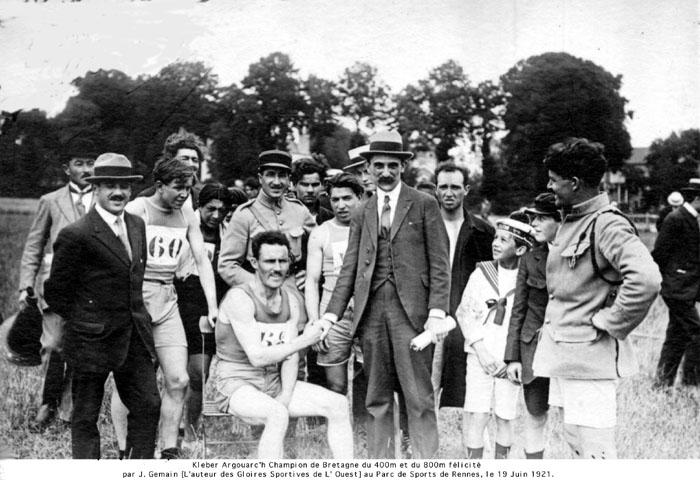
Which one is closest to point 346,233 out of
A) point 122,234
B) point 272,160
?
point 272,160

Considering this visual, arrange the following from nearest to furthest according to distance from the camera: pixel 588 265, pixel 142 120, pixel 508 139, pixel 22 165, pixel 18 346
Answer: pixel 588 265 < pixel 18 346 < pixel 22 165 < pixel 142 120 < pixel 508 139

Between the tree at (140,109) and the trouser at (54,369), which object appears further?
the tree at (140,109)

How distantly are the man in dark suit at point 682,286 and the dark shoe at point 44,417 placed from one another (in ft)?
17.2

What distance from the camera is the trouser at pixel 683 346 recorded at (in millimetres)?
5961

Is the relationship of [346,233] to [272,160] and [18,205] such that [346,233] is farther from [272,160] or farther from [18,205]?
[18,205]

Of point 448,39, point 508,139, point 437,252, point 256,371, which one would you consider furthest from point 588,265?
point 508,139

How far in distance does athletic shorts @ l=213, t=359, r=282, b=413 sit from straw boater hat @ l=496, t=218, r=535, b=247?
69.4 inches

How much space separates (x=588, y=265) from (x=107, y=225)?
269 centimetres

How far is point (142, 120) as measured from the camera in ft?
20.1

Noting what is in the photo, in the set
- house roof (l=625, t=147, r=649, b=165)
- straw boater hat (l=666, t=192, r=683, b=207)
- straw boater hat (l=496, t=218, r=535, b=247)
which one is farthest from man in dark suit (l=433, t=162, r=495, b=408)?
house roof (l=625, t=147, r=649, b=165)

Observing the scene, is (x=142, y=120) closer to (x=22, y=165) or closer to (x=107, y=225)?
(x=22, y=165)

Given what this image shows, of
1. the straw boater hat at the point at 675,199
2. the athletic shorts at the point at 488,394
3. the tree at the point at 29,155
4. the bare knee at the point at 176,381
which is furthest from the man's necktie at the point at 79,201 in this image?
the straw boater hat at the point at 675,199

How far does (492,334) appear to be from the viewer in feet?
13.7

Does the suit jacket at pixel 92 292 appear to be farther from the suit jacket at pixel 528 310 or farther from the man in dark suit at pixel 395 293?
the suit jacket at pixel 528 310
